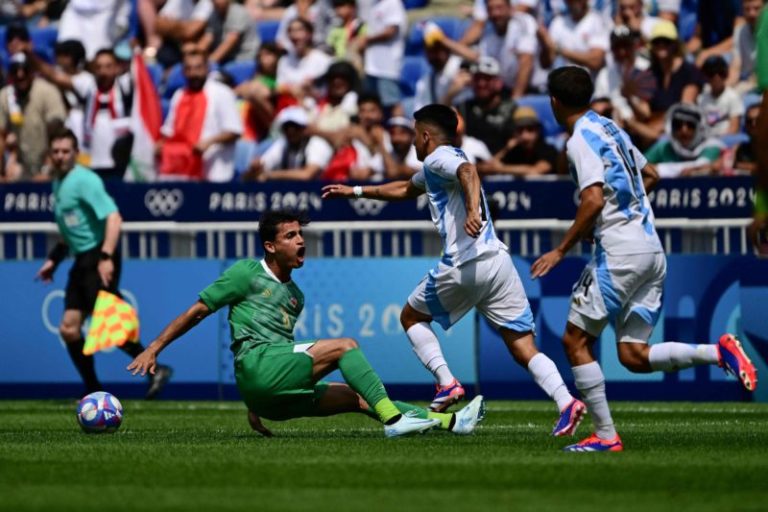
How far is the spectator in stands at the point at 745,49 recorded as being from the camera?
18.3 metres

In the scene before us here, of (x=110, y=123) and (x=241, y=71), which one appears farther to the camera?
(x=241, y=71)

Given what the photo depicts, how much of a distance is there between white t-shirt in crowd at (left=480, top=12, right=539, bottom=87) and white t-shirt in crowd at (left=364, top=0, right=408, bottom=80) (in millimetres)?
1098

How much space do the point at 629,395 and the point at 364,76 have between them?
6.16 meters

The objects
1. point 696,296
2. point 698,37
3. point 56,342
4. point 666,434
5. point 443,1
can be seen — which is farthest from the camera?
point 443,1

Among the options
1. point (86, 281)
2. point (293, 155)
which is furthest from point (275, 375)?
point (293, 155)

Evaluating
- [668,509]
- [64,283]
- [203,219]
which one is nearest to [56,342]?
[64,283]

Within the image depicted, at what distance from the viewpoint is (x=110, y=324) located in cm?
1492

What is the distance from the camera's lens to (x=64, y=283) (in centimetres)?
1667

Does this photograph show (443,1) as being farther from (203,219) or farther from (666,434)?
(666,434)

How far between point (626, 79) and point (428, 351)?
7.64 m

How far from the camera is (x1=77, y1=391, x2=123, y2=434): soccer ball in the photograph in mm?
11305

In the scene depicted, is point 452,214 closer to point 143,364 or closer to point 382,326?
point 143,364

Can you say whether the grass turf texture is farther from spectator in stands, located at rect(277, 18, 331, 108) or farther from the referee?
spectator in stands, located at rect(277, 18, 331, 108)

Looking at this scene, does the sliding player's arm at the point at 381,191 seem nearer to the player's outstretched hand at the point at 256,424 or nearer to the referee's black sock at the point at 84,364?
the player's outstretched hand at the point at 256,424
